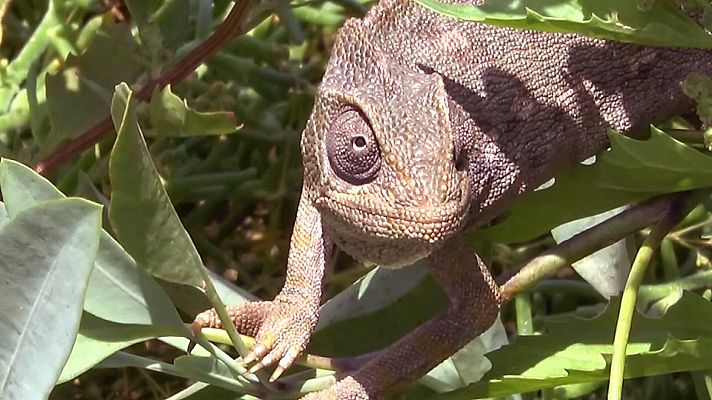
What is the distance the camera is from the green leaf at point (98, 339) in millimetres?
699

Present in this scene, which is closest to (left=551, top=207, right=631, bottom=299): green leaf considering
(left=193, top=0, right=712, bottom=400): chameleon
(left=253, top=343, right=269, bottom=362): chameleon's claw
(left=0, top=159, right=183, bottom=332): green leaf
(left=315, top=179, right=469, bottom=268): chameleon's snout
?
(left=193, top=0, right=712, bottom=400): chameleon

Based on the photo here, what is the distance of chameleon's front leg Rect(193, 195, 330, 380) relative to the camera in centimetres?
84

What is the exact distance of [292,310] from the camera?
0.92 metres

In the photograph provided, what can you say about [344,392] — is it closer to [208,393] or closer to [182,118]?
[208,393]

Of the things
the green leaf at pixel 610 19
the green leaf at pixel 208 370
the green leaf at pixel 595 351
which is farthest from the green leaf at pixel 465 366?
the green leaf at pixel 610 19

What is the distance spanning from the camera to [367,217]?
2.75ft

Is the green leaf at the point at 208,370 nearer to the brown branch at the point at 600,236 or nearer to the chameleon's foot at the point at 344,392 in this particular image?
the chameleon's foot at the point at 344,392

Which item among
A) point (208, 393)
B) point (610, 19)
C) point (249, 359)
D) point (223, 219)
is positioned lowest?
point (223, 219)

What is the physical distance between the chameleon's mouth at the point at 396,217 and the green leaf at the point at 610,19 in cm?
16

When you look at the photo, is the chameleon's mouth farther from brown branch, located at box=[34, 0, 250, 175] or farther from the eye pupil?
brown branch, located at box=[34, 0, 250, 175]

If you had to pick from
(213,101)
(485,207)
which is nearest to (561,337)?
(485,207)

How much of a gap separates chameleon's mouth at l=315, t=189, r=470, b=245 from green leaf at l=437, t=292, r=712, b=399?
0.36ft

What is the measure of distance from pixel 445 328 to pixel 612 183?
7.4 inches

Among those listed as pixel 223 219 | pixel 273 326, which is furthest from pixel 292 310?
pixel 223 219
